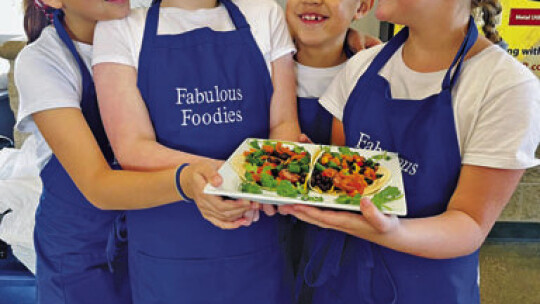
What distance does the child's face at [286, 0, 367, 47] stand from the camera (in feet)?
4.89

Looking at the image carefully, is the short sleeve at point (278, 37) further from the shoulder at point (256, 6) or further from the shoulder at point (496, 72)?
the shoulder at point (496, 72)

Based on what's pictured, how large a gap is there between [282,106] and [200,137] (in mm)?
250

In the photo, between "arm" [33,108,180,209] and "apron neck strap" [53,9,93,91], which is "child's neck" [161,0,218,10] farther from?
"arm" [33,108,180,209]

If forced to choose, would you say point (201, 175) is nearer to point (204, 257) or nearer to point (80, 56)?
point (204, 257)

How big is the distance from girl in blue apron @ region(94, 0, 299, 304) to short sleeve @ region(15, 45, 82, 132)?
11 centimetres

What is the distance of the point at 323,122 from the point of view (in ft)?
5.06

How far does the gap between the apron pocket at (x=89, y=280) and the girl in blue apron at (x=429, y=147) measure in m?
0.59

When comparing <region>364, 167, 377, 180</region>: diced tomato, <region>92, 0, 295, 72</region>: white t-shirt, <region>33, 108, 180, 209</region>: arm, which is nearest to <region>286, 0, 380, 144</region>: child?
<region>92, 0, 295, 72</region>: white t-shirt

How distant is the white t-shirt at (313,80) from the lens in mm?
1568

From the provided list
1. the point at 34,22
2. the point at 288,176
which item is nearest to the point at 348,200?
the point at 288,176

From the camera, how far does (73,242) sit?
1446 mm

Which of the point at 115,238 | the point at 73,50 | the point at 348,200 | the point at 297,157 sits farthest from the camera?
the point at 115,238

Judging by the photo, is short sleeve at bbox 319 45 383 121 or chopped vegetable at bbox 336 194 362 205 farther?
short sleeve at bbox 319 45 383 121

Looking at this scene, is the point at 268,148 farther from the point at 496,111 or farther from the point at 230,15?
the point at 496,111
